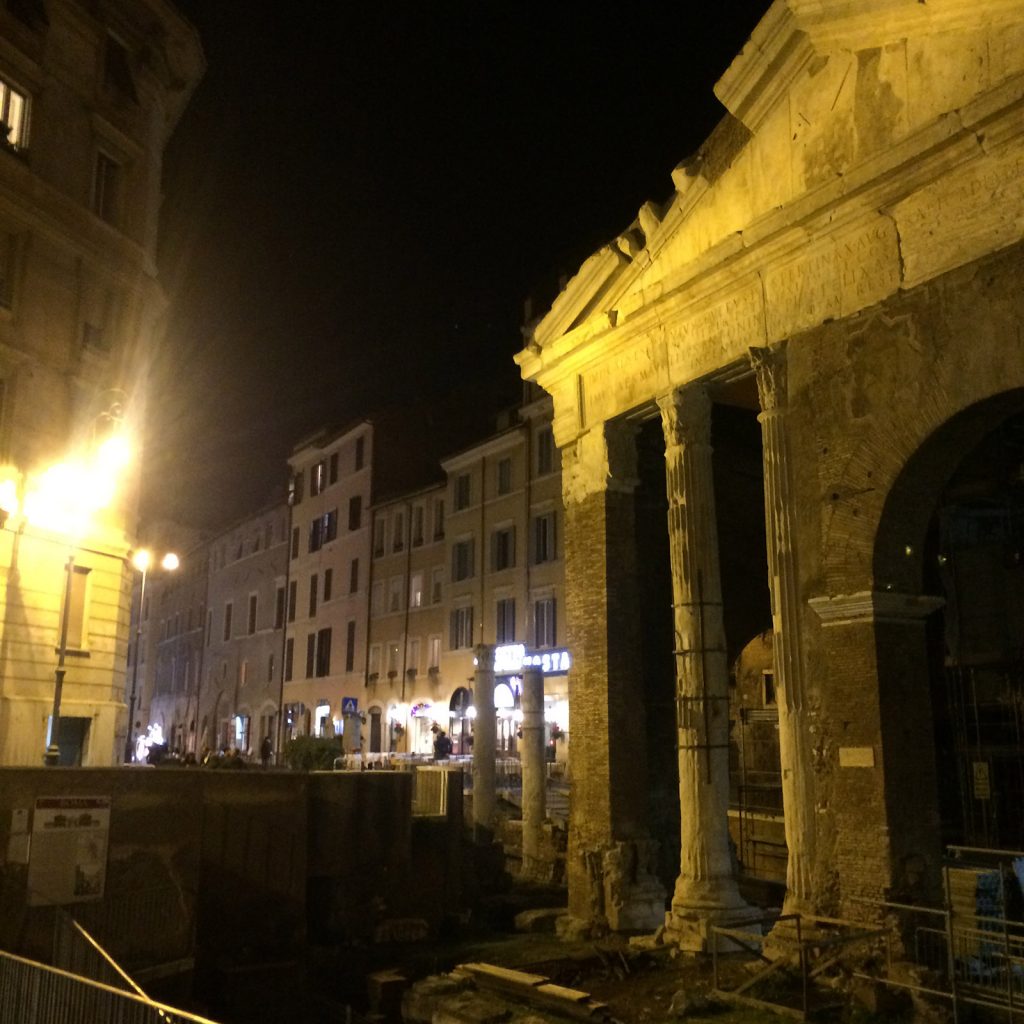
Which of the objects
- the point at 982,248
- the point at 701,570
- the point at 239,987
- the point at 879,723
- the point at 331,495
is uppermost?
the point at 331,495

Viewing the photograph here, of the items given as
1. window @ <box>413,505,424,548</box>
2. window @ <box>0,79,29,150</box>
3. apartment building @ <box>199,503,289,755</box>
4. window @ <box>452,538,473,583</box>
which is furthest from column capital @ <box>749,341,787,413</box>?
apartment building @ <box>199,503,289,755</box>

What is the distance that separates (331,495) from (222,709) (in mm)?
15840

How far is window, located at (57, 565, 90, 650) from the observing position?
21.5 m

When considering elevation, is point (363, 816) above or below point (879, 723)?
below

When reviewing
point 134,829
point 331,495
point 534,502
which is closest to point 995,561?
point 134,829

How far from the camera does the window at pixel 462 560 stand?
3638 centimetres

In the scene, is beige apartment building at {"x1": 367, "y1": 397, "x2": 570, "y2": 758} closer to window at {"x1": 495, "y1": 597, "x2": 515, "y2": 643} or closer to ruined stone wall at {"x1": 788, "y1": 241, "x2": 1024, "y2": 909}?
window at {"x1": 495, "y1": 597, "x2": 515, "y2": 643}

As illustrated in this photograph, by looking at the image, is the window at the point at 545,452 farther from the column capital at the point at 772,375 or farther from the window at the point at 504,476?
the column capital at the point at 772,375

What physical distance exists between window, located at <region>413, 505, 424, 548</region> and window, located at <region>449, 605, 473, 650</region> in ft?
13.4

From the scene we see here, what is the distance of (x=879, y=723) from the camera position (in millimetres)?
9742

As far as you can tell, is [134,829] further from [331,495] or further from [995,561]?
[331,495]

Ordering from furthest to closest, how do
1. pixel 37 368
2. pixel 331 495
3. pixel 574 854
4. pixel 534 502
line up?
pixel 331 495, pixel 534 502, pixel 37 368, pixel 574 854

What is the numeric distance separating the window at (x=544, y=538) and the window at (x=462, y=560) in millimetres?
4079

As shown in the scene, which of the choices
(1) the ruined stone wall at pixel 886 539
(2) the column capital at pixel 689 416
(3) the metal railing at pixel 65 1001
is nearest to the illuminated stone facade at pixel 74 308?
(2) the column capital at pixel 689 416
